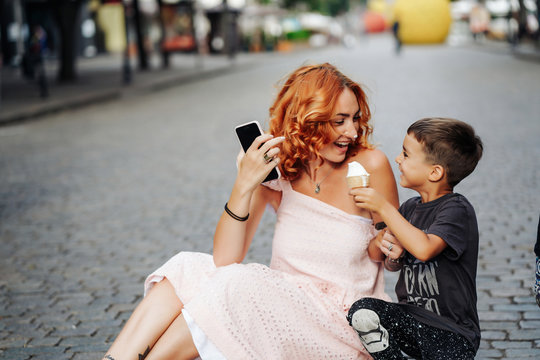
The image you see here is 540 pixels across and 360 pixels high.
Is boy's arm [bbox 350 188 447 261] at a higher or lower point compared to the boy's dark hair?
lower

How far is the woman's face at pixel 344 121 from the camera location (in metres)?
2.77

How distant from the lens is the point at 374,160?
2.83 m

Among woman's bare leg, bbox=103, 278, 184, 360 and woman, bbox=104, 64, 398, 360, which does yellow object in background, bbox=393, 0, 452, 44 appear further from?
woman's bare leg, bbox=103, 278, 184, 360

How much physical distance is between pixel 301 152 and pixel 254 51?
41879mm

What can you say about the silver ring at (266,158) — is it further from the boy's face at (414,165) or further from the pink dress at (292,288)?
the boy's face at (414,165)

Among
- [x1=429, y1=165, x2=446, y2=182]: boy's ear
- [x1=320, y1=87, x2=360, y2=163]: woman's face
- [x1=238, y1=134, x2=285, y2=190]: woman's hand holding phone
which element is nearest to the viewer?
[x1=429, y1=165, x2=446, y2=182]: boy's ear

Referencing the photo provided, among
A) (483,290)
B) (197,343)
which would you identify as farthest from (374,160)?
(483,290)

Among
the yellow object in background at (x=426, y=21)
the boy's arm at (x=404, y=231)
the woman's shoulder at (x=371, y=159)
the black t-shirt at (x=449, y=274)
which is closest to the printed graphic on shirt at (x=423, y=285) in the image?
the black t-shirt at (x=449, y=274)

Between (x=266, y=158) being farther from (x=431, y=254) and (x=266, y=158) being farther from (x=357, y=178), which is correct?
(x=431, y=254)

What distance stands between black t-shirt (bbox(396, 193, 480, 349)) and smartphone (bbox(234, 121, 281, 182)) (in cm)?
57

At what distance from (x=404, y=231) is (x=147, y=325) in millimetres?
990

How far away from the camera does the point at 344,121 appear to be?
2795 mm

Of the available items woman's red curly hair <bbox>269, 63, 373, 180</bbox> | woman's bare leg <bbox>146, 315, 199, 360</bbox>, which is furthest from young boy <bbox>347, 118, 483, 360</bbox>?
woman's bare leg <bbox>146, 315, 199, 360</bbox>

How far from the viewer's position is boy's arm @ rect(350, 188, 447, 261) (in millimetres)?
2424
